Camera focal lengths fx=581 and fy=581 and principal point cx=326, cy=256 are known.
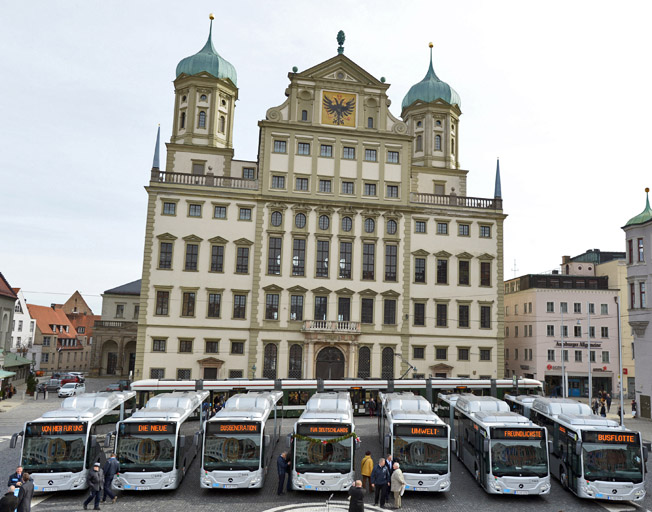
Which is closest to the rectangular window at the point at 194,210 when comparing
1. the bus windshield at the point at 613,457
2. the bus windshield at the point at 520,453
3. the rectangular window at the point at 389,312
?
the rectangular window at the point at 389,312

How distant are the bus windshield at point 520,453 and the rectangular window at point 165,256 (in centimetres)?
3452

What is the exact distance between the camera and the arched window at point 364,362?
161ft

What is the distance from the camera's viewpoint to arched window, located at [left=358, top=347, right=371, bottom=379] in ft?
161

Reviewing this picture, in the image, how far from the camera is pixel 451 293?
168ft

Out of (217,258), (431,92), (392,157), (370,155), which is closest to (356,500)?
(217,258)

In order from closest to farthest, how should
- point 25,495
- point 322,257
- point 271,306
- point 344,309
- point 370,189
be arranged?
point 25,495 < point 271,306 < point 344,309 < point 322,257 < point 370,189

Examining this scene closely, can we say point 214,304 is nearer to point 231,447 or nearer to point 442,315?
point 442,315

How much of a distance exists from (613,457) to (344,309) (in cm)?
3160

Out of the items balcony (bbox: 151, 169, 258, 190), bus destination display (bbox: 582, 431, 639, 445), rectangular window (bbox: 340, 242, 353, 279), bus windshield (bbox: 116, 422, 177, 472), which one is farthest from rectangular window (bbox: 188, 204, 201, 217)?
bus destination display (bbox: 582, 431, 639, 445)

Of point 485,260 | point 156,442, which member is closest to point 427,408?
point 156,442

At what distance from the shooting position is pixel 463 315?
5122 cm

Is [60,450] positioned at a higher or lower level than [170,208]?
lower

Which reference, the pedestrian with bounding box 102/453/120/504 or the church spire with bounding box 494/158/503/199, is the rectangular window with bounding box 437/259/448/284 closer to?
the church spire with bounding box 494/158/503/199

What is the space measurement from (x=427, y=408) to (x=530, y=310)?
4340 cm
